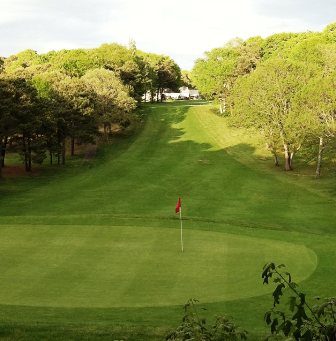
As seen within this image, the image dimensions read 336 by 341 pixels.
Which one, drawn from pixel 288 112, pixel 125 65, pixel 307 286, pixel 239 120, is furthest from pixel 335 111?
pixel 125 65

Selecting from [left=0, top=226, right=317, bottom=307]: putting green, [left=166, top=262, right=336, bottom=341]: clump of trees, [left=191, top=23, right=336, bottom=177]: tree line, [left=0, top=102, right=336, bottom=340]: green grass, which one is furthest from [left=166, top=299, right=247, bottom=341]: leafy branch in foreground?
[left=191, top=23, right=336, bottom=177]: tree line

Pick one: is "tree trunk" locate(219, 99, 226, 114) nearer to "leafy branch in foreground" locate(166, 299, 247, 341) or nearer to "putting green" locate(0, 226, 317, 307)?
"putting green" locate(0, 226, 317, 307)

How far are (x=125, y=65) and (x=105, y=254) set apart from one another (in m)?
87.3

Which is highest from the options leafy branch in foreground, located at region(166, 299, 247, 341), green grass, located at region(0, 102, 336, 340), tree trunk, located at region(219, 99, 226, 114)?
tree trunk, located at region(219, 99, 226, 114)

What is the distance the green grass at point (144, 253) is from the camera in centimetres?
1429

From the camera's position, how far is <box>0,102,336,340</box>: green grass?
14289 millimetres

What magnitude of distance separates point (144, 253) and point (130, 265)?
1900mm

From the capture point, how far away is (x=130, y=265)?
18.7 metres

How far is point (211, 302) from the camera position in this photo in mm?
15383

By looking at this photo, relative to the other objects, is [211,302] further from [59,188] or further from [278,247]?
[59,188]

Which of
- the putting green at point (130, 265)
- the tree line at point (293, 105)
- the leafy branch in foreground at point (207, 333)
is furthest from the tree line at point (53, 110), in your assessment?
the leafy branch in foreground at point (207, 333)

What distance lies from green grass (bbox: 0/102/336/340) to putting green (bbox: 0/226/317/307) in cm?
4

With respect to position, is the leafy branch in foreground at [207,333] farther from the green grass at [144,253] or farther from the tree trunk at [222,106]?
the tree trunk at [222,106]

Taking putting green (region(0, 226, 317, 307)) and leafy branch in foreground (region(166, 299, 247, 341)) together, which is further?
putting green (region(0, 226, 317, 307))
